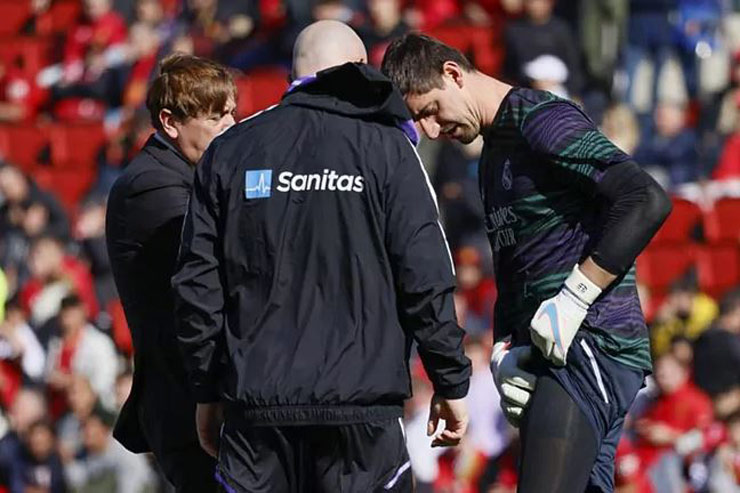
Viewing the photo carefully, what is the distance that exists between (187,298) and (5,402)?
7.33 metres


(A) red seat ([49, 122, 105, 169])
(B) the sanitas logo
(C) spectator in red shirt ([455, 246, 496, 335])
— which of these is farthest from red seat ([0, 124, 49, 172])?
(B) the sanitas logo

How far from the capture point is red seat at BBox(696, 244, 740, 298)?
12.5 meters

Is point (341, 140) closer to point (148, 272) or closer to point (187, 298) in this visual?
point (187, 298)

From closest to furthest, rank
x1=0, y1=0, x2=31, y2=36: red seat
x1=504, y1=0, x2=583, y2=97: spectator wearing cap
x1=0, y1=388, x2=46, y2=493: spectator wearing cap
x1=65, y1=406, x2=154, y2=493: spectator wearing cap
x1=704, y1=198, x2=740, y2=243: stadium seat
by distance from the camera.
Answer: x1=65, y1=406, x2=154, y2=493: spectator wearing cap
x1=0, y1=388, x2=46, y2=493: spectator wearing cap
x1=704, y1=198, x2=740, y2=243: stadium seat
x1=504, y1=0, x2=583, y2=97: spectator wearing cap
x1=0, y1=0, x2=31, y2=36: red seat

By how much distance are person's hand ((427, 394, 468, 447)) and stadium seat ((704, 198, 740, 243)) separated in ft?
25.4

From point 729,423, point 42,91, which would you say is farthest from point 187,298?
point 42,91

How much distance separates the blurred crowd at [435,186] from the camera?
417 inches

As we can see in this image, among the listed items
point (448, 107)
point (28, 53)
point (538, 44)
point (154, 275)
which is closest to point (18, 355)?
point (538, 44)

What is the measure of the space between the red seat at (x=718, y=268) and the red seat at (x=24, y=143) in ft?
18.7

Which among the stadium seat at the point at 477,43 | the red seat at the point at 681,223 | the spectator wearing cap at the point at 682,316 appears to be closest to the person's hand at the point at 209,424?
the spectator wearing cap at the point at 682,316

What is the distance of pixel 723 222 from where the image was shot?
42.0 ft

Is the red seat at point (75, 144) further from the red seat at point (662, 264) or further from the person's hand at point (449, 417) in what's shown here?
the person's hand at point (449, 417)

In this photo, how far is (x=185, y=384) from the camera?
18.9 feet

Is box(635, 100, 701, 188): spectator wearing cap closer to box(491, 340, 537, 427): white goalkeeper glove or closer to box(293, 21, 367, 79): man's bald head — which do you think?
box(491, 340, 537, 427): white goalkeeper glove
